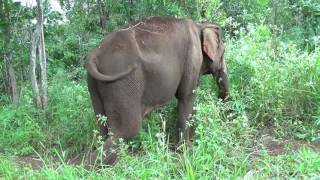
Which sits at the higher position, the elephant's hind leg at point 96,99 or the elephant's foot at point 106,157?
the elephant's hind leg at point 96,99

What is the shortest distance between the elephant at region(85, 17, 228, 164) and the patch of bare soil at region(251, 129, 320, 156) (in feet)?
2.63

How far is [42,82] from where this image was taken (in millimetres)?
6828

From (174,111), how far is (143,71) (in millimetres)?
1133

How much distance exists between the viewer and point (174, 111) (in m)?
6.51

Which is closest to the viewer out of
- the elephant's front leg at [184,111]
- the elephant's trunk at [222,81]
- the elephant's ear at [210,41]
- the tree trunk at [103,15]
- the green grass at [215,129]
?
the green grass at [215,129]

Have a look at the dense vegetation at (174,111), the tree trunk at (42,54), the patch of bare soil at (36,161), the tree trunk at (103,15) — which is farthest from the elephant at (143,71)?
the tree trunk at (103,15)

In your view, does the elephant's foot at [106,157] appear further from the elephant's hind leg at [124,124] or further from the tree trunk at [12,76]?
the tree trunk at [12,76]

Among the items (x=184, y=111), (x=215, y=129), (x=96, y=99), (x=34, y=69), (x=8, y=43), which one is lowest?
(x=184, y=111)

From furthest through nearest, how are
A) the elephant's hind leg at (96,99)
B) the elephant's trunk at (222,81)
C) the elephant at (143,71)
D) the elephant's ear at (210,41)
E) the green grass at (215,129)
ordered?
the elephant's trunk at (222,81), the elephant's ear at (210,41), the elephant's hind leg at (96,99), the elephant at (143,71), the green grass at (215,129)

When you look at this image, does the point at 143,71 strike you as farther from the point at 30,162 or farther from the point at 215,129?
the point at 30,162

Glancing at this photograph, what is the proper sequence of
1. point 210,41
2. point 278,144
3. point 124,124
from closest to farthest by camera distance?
point 124,124 → point 278,144 → point 210,41

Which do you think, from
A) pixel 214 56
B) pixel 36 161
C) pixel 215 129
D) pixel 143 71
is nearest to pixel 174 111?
pixel 214 56

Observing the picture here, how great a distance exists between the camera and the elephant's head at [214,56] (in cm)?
642

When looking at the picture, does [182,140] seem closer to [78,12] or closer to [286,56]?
[286,56]
